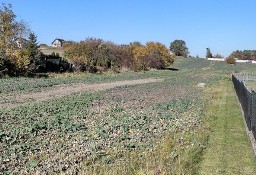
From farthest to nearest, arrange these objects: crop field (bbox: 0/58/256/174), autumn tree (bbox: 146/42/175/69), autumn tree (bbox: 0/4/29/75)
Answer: autumn tree (bbox: 146/42/175/69) → autumn tree (bbox: 0/4/29/75) → crop field (bbox: 0/58/256/174)

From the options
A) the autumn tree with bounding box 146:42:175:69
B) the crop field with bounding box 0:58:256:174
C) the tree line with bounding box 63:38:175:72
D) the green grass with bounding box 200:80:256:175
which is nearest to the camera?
the crop field with bounding box 0:58:256:174

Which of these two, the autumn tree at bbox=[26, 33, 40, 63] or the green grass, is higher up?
the autumn tree at bbox=[26, 33, 40, 63]

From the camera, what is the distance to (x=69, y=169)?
10523 mm

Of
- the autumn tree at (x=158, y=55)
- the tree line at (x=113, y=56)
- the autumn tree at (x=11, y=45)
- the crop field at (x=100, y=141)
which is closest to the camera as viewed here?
the crop field at (x=100, y=141)

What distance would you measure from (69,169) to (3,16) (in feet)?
178

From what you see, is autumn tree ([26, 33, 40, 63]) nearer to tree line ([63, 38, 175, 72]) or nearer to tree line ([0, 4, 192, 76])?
tree line ([0, 4, 192, 76])

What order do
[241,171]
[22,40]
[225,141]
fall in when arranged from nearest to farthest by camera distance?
[241,171], [225,141], [22,40]

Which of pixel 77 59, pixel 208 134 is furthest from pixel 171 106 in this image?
pixel 77 59

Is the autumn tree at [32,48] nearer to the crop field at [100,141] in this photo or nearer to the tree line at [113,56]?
the tree line at [113,56]

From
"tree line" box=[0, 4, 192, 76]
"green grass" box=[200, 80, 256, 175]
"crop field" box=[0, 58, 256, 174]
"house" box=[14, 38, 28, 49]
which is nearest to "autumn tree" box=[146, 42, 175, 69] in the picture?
"tree line" box=[0, 4, 192, 76]

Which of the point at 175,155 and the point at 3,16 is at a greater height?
the point at 3,16

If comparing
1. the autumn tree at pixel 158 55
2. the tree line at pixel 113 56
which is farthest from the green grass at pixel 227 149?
the autumn tree at pixel 158 55

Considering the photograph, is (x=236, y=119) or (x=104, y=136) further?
(x=236, y=119)

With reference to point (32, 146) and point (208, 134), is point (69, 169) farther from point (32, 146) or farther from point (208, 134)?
point (208, 134)
